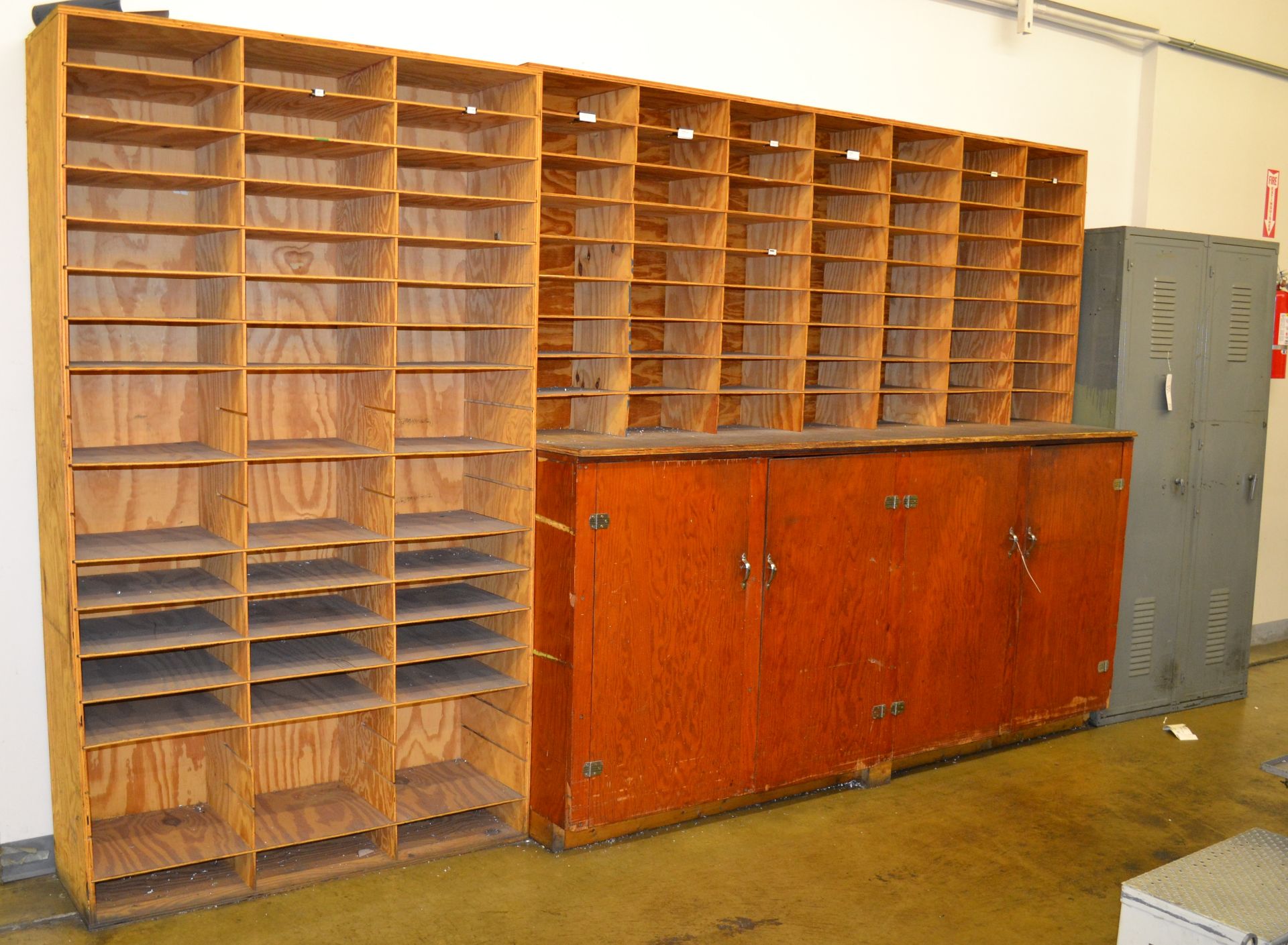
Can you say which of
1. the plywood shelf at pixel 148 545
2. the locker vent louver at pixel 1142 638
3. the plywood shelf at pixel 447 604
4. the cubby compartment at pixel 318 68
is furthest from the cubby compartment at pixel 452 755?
the locker vent louver at pixel 1142 638

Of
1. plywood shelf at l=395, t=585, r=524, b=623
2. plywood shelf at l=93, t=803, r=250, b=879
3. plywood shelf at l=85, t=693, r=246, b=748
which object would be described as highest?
plywood shelf at l=395, t=585, r=524, b=623

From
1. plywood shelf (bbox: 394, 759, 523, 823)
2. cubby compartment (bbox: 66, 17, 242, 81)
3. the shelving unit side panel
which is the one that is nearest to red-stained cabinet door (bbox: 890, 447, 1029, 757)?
plywood shelf (bbox: 394, 759, 523, 823)

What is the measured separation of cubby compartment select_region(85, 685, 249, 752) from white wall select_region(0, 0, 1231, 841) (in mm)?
314

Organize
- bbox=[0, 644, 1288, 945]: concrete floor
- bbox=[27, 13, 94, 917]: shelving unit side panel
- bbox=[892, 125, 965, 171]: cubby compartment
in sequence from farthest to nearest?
bbox=[892, 125, 965, 171]: cubby compartment
bbox=[0, 644, 1288, 945]: concrete floor
bbox=[27, 13, 94, 917]: shelving unit side panel

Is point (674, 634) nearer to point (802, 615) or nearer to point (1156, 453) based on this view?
point (802, 615)

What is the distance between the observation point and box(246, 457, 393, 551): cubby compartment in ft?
10.8

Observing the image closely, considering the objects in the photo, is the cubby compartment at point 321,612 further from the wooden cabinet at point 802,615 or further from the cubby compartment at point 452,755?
the wooden cabinet at point 802,615

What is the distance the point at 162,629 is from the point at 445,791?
1.04 metres

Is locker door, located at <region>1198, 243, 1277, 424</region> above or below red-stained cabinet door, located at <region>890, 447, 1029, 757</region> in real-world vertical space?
above

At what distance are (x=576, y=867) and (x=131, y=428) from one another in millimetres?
1851

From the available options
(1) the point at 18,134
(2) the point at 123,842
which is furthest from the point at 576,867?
(1) the point at 18,134

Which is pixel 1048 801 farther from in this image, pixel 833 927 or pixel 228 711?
pixel 228 711

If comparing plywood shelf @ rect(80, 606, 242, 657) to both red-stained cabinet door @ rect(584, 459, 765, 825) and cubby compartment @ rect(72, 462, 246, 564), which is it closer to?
cubby compartment @ rect(72, 462, 246, 564)

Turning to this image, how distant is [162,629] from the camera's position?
124 inches
